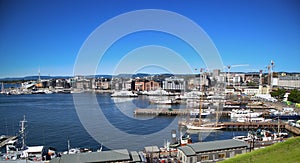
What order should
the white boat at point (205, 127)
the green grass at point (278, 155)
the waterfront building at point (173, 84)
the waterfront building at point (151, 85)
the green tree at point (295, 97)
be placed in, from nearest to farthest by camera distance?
the green grass at point (278, 155) → the white boat at point (205, 127) → the green tree at point (295, 97) → the waterfront building at point (173, 84) → the waterfront building at point (151, 85)

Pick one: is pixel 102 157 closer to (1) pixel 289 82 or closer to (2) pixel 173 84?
(2) pixel 173 84

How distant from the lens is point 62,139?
19.8 feet

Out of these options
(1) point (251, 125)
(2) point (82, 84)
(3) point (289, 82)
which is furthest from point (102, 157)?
(2) point (82, 84)

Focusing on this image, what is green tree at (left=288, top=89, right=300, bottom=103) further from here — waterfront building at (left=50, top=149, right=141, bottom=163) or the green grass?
waterfront building at (left=50, top=149, right=141, bottom=163)

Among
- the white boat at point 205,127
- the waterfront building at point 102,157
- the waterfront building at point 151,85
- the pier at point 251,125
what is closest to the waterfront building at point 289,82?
the waterfront building at point 151,85

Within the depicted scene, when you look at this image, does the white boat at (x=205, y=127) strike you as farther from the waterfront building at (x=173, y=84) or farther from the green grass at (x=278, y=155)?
the waterfront building at (x=173, y=84)

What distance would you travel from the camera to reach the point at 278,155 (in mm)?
2564

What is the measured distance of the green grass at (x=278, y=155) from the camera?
7.80ft

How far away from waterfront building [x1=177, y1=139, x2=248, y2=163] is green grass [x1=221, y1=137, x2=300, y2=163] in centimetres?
70

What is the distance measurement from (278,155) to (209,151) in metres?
1.05

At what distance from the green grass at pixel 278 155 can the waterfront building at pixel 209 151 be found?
2.28 ft

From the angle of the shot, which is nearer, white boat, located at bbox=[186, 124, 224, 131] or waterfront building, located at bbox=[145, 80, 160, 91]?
white boat, located at bbox=[186, 124, 224, 131]

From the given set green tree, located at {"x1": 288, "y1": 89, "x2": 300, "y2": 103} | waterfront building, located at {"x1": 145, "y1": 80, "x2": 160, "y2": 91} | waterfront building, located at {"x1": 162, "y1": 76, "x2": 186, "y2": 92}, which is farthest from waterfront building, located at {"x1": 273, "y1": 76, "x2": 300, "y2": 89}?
waterfront building, located at {"x1": 145, "y1": 80, "x2": 160, "y2": 91}

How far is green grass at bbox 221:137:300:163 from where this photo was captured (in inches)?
93.5
